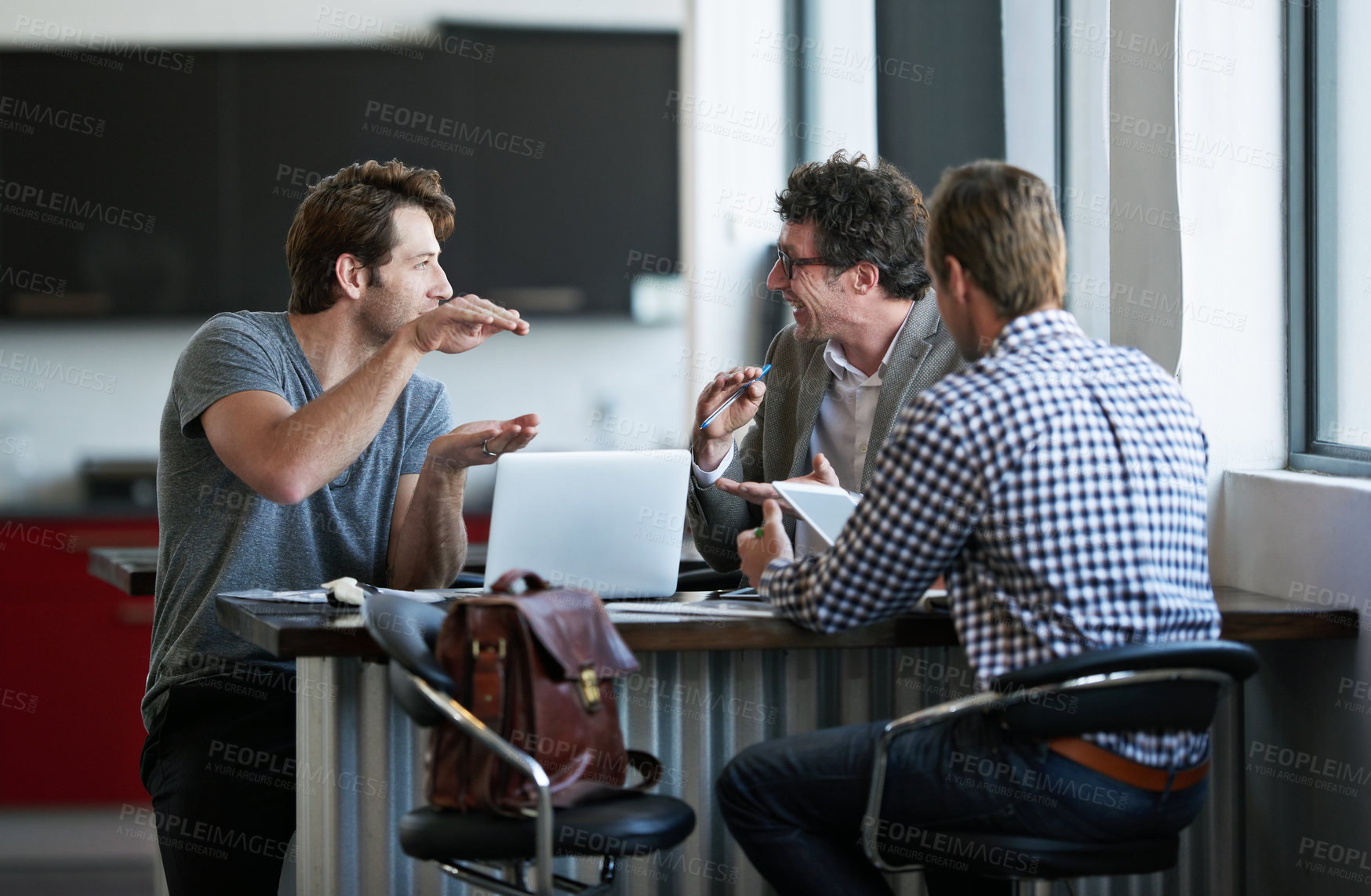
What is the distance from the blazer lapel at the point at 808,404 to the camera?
2.70m

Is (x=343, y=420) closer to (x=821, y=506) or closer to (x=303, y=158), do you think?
(x=821, y=506)

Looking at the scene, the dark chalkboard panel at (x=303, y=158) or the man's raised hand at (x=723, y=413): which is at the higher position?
the dark chalkboard panel at (x=303, y=158)

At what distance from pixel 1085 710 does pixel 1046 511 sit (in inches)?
9.1

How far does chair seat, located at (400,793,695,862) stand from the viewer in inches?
61.7

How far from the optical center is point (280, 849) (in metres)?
2.14

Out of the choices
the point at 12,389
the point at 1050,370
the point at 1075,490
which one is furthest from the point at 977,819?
the point at 12,389

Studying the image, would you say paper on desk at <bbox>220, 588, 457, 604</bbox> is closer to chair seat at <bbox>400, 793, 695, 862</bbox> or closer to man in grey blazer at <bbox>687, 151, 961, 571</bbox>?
chair seat at <bbox>400, 793, 695, 862</bbox>

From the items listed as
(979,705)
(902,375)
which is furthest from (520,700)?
(902,375)

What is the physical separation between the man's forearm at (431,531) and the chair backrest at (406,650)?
2.02ft

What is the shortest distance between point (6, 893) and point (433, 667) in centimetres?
232

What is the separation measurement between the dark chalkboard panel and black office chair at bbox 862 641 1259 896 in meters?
3.35

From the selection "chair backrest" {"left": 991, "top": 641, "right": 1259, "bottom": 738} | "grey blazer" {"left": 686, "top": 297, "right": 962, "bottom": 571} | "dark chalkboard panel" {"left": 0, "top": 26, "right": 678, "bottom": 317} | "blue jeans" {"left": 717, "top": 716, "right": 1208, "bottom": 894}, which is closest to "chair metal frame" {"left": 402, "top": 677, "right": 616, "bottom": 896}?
"blue jeans" {"left": 717, "top": 716, "right": 1208, "bottom": 894}

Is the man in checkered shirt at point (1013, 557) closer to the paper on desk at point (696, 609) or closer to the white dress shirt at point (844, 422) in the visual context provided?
the paper on desk at point (696, 609)

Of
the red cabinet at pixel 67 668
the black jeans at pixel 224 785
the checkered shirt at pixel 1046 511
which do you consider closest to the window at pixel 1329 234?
the checkered shirt at pixel 1046 511
